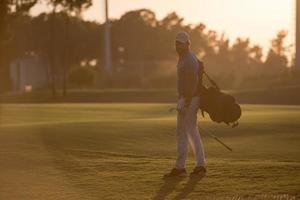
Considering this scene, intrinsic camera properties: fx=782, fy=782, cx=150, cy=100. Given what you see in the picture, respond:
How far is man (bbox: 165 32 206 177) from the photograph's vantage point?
12.0 m

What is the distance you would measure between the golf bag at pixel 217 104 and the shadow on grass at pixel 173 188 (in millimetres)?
1022

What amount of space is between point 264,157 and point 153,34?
10849 cm

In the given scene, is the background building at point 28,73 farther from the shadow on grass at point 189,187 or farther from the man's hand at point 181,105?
the shadow on grass at point 189,187

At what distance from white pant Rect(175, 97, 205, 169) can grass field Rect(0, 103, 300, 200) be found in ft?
1.50

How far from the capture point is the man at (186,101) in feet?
39.5

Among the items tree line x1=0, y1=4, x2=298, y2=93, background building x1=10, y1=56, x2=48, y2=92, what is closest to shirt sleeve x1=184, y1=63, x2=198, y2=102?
tree line x1=0, y1=4, x2=298, y2=93

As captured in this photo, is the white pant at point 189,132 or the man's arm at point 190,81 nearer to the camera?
the man's arm at point 190,81

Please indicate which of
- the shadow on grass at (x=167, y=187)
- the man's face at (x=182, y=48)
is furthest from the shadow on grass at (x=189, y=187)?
the man's face at (x=182, y=48)

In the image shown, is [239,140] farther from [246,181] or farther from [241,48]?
[241,48]

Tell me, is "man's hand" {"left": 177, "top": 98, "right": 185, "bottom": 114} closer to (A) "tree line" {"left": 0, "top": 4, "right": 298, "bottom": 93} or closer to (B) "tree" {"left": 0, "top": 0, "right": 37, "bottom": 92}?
(B) "tree" {"left": 0, "top": 0, "right": 37, "bottom": 92}

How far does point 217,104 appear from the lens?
12234 millimetres

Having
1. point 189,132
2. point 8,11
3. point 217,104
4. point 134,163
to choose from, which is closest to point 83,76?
point 8,11

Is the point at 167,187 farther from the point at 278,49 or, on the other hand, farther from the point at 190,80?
the point at 278,49

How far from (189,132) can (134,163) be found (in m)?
2.33
